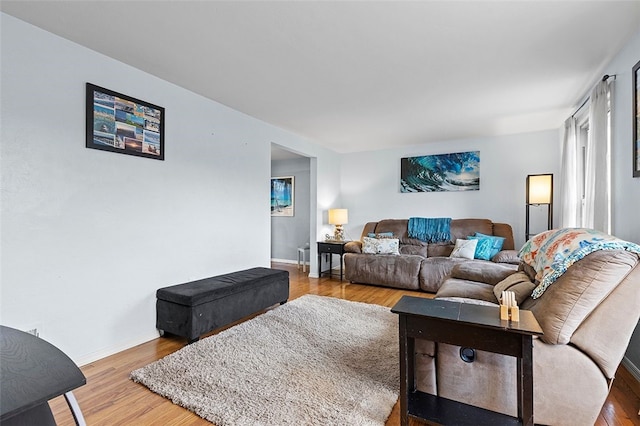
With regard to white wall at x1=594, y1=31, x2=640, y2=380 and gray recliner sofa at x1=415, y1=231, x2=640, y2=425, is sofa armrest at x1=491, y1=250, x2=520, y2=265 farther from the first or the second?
gray recliner sofa at x1=415, y1=231, x2=640, y2=425

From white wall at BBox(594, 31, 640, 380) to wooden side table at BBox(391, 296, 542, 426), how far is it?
1329mm

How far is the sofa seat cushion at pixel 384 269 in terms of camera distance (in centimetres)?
439

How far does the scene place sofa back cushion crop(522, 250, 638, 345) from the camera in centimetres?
137

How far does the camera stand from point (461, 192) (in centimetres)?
505

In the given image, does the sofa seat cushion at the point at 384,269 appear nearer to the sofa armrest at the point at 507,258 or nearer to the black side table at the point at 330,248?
the black side table at the point at 330,248

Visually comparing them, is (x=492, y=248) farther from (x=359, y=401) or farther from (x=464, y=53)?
(x=359, y=401)

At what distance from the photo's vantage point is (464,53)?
232 centimetres

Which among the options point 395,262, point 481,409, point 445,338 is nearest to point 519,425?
point 481,409

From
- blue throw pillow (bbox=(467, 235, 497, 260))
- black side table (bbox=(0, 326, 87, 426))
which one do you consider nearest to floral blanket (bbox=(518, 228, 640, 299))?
black side table (bbox=(0, 326, 87, 426))

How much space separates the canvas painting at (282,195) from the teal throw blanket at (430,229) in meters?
2.61

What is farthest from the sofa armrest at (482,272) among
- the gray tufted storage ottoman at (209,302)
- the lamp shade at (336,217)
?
the lamp shade at (336,217)

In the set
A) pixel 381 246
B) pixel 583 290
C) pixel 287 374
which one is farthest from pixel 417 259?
pixel 583 290

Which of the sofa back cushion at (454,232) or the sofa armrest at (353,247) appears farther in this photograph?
the sofa armrest at (353,247)

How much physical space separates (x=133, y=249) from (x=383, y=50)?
2.57 metres
